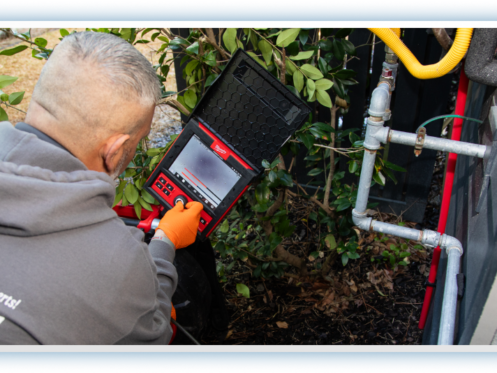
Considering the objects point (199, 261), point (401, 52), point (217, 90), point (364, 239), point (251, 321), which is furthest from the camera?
point (364, 239)

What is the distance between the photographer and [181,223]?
1.41 meters

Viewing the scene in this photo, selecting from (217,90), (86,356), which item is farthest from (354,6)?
(217,90)

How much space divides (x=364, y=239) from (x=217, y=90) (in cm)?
159

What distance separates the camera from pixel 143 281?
0.95 m

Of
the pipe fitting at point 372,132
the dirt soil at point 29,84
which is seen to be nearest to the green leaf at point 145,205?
the pipe fitting at point 372,132

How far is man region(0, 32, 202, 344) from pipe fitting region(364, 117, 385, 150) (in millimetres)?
724

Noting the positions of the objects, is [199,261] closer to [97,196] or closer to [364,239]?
[97,196]

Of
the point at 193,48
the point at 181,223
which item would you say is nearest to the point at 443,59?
the point at 193,48

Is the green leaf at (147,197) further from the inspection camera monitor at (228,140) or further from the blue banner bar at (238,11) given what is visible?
the blue banner bar at (238,11)

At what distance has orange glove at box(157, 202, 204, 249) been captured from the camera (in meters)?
1.40

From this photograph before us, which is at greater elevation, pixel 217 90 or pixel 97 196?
pixel 217 90

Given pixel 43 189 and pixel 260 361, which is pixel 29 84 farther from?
pixel 260 361

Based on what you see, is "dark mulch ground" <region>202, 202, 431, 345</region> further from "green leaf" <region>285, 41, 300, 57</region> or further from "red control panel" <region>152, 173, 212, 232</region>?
"green leaf" <region>285, 41, 300, 57</region>

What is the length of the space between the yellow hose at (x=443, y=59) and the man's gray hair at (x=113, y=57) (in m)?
0.72
